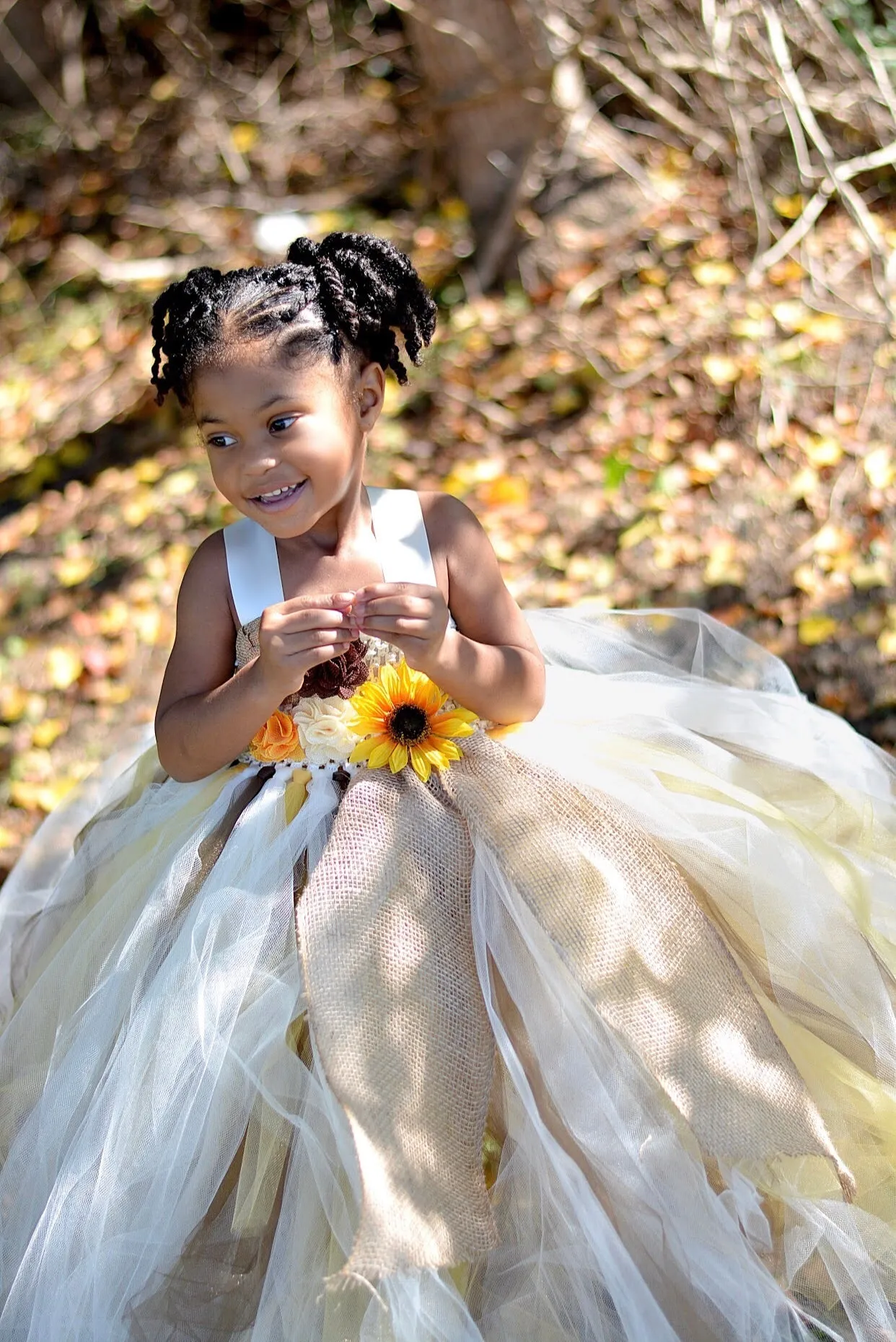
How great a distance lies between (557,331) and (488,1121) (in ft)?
8.88

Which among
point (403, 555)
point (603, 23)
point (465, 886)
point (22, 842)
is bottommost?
point (22, 842)

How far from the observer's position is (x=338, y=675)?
65.7 inches

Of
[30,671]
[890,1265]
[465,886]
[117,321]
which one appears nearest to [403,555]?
[465,886]

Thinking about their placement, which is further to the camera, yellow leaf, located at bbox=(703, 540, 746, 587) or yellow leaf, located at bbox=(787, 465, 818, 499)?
yellow leaf, located at bbox=(787, 465, 818, 499)

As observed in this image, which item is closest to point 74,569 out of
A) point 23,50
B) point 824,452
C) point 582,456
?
point 582,456

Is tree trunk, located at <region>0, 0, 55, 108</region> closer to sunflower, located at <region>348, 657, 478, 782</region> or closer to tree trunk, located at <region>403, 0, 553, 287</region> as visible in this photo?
tree trunk, located at <region>403, 0, 553, 287</region>

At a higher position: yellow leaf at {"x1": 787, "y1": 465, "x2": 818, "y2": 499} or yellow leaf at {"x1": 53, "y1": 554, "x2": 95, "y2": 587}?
yellow leaf at {"x1": 53, "y1": 554, "x2": 95, "y2": 587}

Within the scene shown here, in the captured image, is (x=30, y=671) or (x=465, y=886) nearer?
(x=465, y=886)

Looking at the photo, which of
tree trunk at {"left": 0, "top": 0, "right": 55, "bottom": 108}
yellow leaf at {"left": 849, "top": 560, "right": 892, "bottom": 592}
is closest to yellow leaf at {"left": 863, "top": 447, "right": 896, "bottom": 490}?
yellow leaf at {"left": 849, "top": 560, "right": 892, "bottom": 592}

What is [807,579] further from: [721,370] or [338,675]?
[338,675]

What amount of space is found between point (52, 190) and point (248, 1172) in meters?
4.92

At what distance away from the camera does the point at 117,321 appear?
4.34m

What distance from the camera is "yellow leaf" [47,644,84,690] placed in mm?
3000

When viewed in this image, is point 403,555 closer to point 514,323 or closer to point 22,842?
point 22,842
